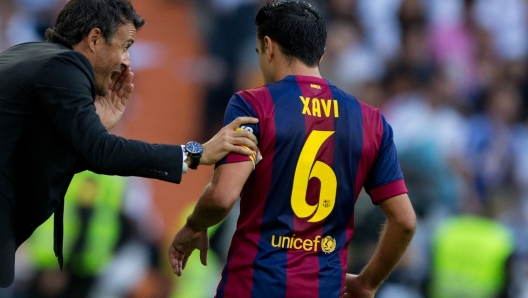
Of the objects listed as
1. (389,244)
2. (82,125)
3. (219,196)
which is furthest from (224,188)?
(389,244)

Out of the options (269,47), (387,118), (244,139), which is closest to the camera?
A: (244,139)

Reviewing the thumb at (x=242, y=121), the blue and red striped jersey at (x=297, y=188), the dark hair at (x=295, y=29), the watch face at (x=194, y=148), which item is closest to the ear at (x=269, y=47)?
the dark hair at (x=295, y=29)

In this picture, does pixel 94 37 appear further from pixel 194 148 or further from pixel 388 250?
pixel 388 250

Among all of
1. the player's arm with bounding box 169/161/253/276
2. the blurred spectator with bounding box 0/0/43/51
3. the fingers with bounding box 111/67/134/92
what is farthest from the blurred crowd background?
the player's arm with bounding box 169/161/253/276

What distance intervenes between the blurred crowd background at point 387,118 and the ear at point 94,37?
399 centimetres

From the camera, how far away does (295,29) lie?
11.0ft

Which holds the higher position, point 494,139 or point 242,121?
point 242,121

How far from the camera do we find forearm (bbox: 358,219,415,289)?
11.4ft

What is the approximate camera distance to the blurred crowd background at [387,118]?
7.41 meters

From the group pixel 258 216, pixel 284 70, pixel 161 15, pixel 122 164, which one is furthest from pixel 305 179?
pixel 161 15

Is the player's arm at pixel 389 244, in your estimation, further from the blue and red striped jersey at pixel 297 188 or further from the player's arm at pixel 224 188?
the player's arm at pixel 224 188

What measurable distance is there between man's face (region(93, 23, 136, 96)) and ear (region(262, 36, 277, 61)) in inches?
23.6

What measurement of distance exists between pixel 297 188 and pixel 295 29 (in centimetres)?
65

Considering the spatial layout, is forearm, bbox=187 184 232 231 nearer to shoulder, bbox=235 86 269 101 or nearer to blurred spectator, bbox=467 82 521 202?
shoulder, bbox=235 86 269 101
